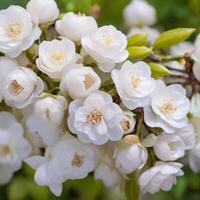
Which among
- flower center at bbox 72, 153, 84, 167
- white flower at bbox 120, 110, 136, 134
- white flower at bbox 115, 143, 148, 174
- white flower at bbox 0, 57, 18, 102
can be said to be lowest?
flower center at bbox 72, 153, 84, 167

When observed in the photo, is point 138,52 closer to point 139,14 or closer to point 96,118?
point 96,118

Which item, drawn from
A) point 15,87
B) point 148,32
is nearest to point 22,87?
point 15,87

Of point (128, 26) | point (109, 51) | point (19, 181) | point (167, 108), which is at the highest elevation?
point (109, 51)

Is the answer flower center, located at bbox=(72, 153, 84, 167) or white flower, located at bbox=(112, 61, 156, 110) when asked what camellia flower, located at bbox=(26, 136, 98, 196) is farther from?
white flower, located at bbox=(112, 61, 156, 110)

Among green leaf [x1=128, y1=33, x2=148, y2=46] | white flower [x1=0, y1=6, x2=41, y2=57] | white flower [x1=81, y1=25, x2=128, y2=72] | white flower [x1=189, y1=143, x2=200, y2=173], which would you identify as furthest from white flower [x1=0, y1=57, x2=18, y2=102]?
white flower [x1=189, y1=143, x2=200, y2=173]

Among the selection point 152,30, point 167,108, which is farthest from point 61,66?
point 152,30

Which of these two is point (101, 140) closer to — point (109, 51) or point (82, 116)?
point (82, 116)
